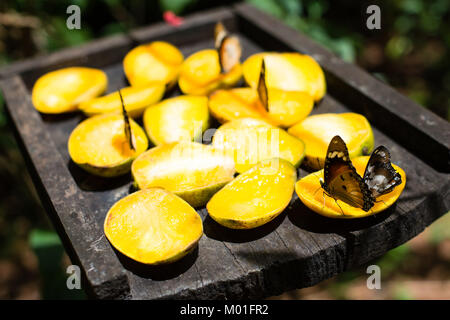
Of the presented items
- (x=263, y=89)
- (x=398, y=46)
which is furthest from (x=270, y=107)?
(x=398, y=46)

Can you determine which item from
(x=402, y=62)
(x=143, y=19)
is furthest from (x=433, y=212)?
(x=402, y=62)

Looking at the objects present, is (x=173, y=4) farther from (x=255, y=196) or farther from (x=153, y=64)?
(x=255, y=196)

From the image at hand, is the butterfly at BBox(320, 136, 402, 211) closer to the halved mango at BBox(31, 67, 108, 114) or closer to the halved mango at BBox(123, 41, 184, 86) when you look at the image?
the halved mango at BBox(123, 41, 184, 86)

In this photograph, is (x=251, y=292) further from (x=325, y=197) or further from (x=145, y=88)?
(x=145, y=88)

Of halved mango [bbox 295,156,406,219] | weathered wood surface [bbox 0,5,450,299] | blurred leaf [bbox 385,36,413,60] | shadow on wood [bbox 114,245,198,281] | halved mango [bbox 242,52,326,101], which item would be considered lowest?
blurred leaf [bbox 385,36,413,60]

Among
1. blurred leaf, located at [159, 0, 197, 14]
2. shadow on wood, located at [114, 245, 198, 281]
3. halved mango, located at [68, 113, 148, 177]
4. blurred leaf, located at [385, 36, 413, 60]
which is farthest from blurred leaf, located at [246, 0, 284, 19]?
shadow on wood, located at [114, 245, 198, 281]

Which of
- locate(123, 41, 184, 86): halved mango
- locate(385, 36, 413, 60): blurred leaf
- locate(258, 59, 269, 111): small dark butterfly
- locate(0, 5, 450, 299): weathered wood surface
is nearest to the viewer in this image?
locate(0, 5, 450, 299): weathered wood surface
